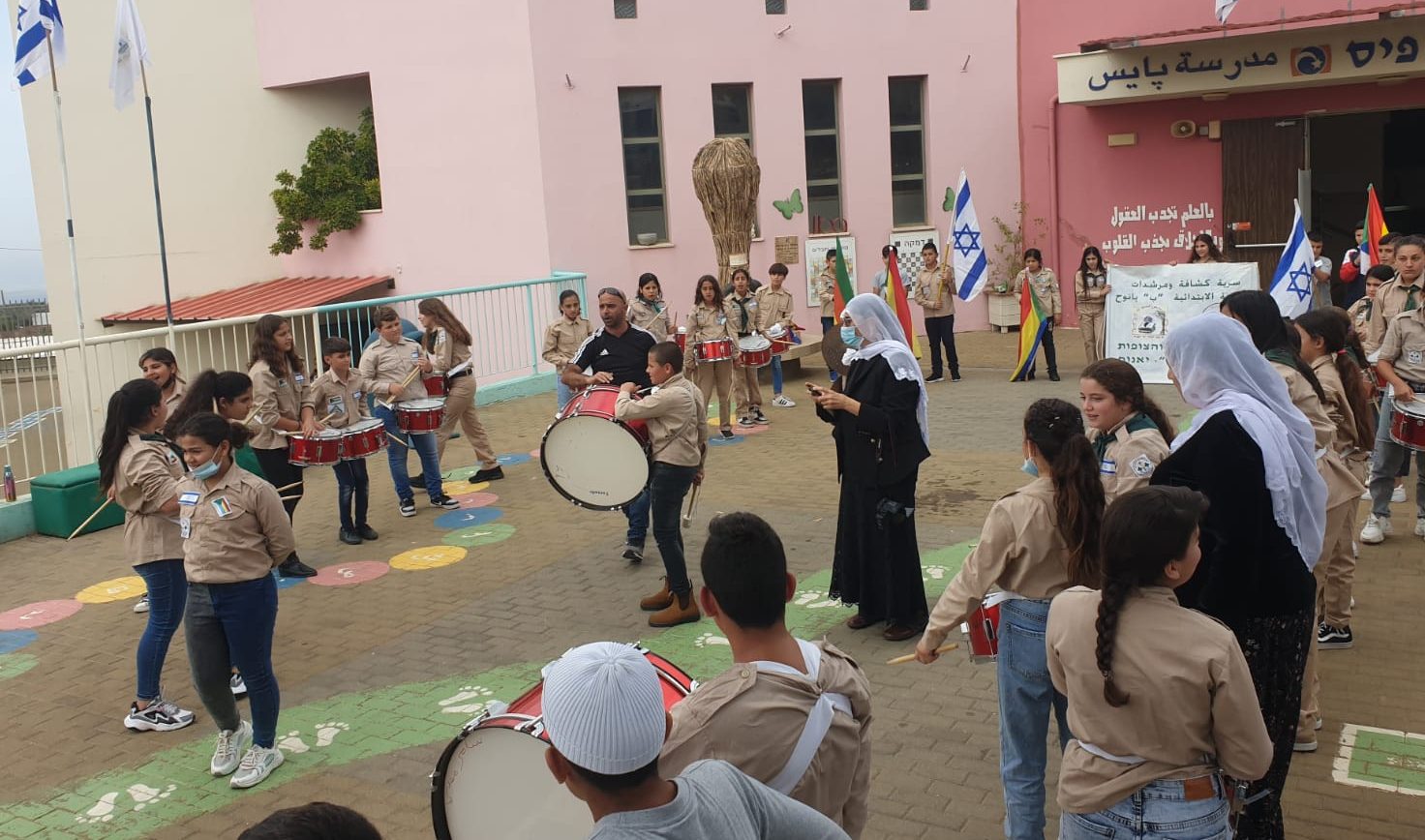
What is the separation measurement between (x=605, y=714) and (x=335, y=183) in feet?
68.4

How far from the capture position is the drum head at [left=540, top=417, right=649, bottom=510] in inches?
300

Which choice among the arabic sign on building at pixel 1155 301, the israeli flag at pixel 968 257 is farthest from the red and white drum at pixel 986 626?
the israeli flag at pixel 968 257

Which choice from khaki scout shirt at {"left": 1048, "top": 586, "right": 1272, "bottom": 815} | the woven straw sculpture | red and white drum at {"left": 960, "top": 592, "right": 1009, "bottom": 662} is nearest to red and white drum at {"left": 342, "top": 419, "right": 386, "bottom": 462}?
red and white drum at {"left": 960, "top": 592, "right": 1009, "bottom": 662}

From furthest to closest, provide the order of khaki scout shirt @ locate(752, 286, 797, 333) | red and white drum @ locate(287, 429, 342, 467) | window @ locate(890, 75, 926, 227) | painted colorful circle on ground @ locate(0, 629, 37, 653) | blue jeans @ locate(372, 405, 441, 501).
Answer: window @ locate(890, 75, 926, 227) < khaki scout shirt @ locate(752, 286, 797, 333) < blue jeans @ locate(372, 405, 441, 501) < red and white drum @ locate(287, 429, 342, 467) < painted colorful circle on ground @ locate(0, 629, 37, 653)

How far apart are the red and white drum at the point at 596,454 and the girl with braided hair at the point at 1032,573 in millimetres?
3527

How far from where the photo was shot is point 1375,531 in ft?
27.1

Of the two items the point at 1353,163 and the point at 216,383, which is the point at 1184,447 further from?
the point at 1353,163

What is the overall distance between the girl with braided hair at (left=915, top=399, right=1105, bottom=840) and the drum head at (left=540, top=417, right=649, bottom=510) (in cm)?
355

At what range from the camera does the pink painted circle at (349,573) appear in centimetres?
893

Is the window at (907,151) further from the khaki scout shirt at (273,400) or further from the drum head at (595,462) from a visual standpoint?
the drum head at (595,462)

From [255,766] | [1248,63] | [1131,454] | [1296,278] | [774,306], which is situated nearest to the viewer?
[1131,454]

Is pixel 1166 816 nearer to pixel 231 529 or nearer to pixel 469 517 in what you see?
pixel 231 529

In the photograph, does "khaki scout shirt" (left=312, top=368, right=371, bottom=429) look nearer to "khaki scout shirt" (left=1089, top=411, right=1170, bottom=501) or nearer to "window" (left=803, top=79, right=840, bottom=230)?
"khaki scout shirt" (left=1089, top=411, right=1170, bottom=501)

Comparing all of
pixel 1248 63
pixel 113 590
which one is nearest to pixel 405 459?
pixel 113 590
